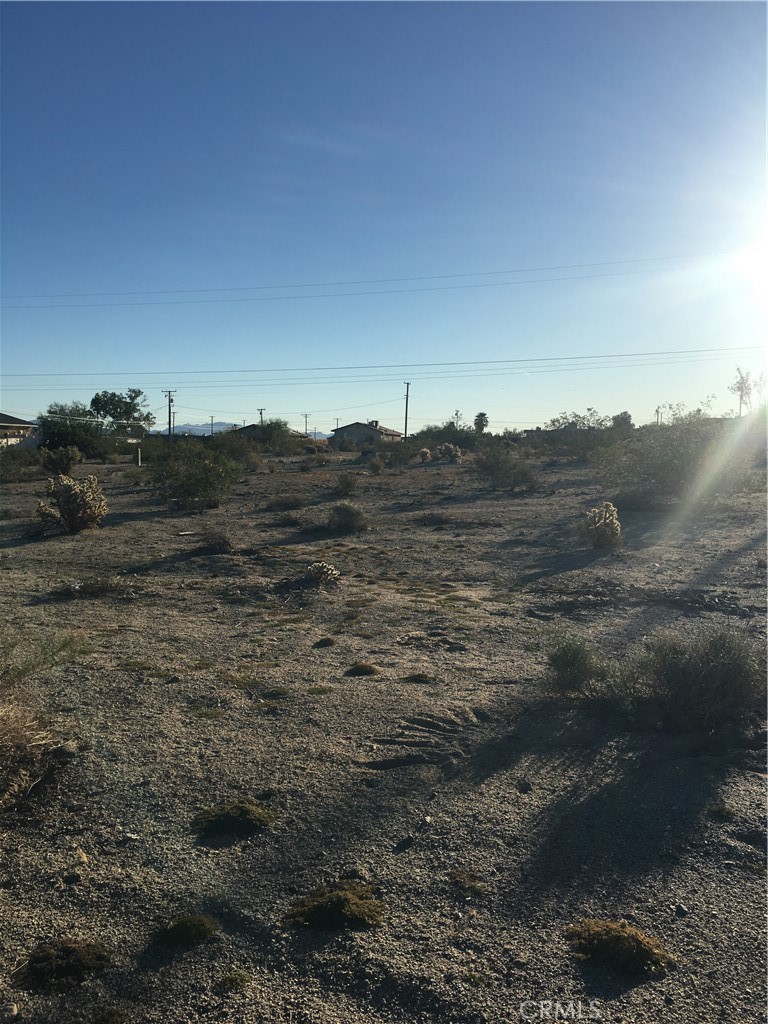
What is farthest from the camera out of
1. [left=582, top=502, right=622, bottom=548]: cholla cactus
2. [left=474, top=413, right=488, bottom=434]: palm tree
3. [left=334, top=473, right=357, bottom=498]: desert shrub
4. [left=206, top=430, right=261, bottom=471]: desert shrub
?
[left=474, top=413, right=488, bottom=434]: palm tree

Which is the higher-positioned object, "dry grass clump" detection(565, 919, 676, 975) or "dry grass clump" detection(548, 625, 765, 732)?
"dry grass clump" detection(548, 625, 765, 732)

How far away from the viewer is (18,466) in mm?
39188

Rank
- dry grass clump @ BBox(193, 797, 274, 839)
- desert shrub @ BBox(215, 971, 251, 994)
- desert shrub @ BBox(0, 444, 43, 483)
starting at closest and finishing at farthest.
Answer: desert shrub @ BBox(215, 971, 251, 994) < dry grass clump @ BBox(193, 797, 274, 839) < desert shrub @ BBox(0, 444, 43, 483)

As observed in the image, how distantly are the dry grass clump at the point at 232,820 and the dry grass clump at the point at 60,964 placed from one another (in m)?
1.21

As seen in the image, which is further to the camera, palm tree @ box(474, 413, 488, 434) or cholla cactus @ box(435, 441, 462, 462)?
palm tree @ box(474, 413, 488, 434)

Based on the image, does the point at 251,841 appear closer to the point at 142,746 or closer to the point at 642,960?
the point at 142,746

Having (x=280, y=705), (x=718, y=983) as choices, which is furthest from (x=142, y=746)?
(x=718, y=983)

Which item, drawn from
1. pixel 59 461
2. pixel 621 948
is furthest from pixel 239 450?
pixel 621 948

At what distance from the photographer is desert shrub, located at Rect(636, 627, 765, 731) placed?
7051 millimetres

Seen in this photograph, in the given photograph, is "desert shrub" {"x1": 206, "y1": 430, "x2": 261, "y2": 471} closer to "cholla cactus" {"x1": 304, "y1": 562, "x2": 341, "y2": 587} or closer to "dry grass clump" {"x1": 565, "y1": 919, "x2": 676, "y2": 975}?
"cholla cactus" {"x1": 304, "y1": 562, "x2": 341, "y2": 587}

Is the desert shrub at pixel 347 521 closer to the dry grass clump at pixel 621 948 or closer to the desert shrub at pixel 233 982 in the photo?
the dry grass clump at pixel 621 948

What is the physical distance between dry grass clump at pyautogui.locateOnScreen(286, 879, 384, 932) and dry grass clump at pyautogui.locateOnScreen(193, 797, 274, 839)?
2.93ft
